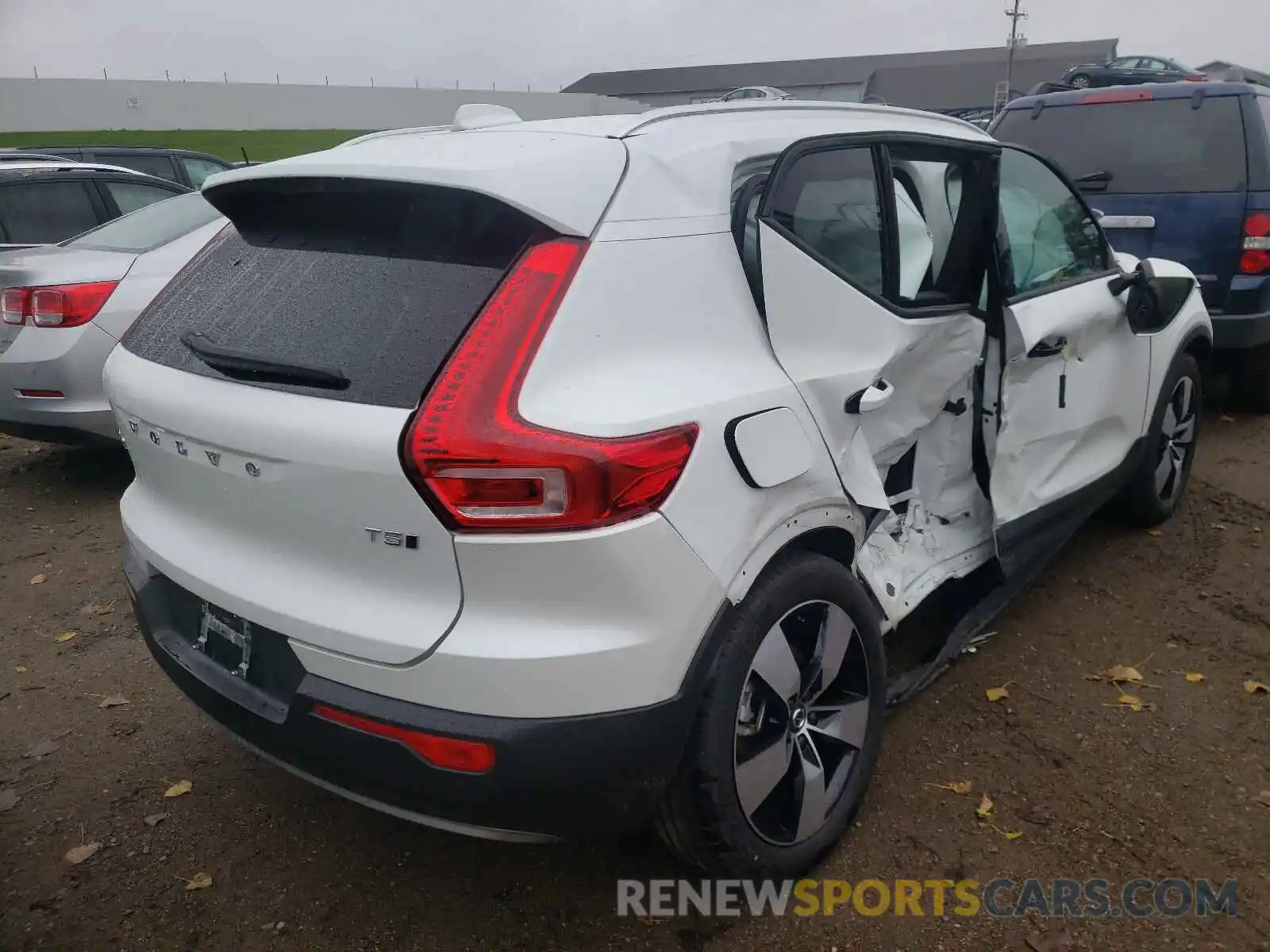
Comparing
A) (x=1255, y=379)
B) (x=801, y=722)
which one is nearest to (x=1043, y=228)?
(x=801, y=722)

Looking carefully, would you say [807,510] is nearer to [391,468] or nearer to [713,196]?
[713,196]

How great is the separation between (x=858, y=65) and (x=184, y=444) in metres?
84.3

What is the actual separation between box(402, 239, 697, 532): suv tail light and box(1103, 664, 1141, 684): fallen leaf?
2.25 m

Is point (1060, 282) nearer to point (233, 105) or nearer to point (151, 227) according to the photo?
point (151, 227)

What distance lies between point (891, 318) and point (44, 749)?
2.93 metres

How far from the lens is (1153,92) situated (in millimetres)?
5824

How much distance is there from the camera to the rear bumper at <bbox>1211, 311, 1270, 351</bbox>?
5516mm

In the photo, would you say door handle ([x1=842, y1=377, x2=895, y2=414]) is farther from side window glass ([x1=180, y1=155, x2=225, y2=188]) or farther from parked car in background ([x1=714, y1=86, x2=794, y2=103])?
side window glass ([x1=180, y1=155, x2=225, y2=188])

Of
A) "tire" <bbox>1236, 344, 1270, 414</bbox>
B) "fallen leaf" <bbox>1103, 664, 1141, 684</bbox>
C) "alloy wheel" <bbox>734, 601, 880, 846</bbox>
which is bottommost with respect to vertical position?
"tire" <bbox>1236, 344, 1270, 414</bbox>

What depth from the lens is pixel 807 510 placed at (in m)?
2.23

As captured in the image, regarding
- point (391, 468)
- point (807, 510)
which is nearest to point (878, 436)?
point (807, 510)

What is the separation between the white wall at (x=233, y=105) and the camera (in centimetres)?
4881

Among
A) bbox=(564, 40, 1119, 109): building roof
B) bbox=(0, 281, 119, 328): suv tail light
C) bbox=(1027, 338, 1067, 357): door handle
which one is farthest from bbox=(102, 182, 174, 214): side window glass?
bbox=(564, 40, 1119, 109): building roof

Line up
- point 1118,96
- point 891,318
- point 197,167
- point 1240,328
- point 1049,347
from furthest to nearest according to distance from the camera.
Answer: point 197,167, point 1118,96, point 1240,328, point 1049,347, point 891,318
